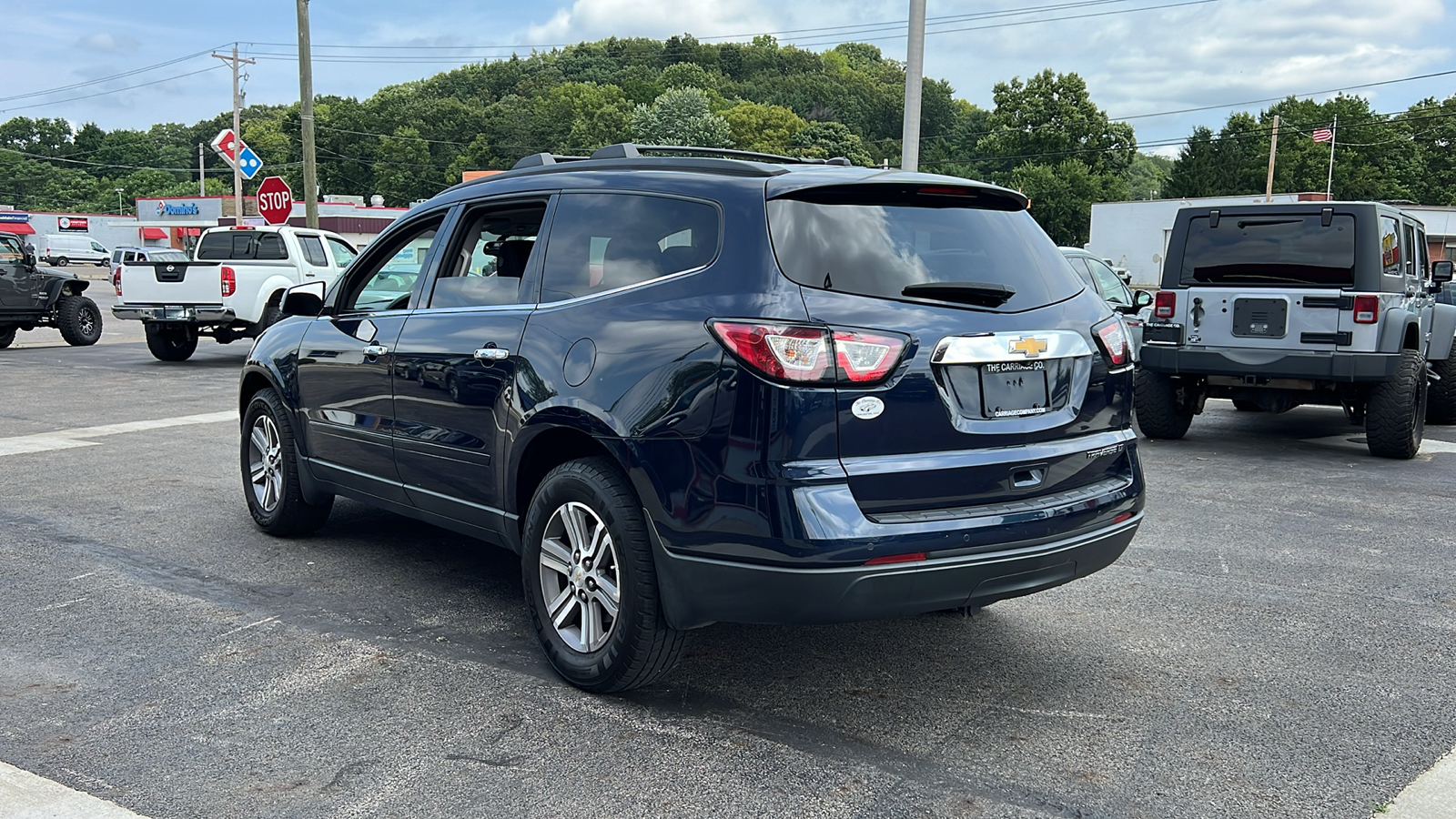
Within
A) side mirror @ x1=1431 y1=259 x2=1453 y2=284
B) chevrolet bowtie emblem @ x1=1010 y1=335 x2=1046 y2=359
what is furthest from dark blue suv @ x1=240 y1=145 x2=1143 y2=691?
side mirror @ x1=1431 y1=259 x2=1453 y2=284

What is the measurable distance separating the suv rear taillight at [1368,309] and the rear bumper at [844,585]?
6.59m

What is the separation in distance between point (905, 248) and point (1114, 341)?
90 centimetres

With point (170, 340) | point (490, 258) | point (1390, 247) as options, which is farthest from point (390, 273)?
point (170, 340)

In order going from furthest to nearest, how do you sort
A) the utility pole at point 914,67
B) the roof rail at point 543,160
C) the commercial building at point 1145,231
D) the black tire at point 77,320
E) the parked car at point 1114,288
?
the commercial building at point 1145,231, the black tire at point 77,320, the utility pole at point 914,67, the parked car at point 1114,288, the roof rail at point 543,160

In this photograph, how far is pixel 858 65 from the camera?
159m

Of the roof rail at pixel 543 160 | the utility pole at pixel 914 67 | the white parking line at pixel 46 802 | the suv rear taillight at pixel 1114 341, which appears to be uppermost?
the utility pole at pixel 914 67

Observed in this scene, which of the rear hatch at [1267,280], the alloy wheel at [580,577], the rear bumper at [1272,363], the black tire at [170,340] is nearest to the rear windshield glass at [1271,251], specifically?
the rear hatch at [1267,280]

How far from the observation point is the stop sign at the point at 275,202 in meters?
22.1

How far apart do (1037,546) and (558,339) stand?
66.8 inches

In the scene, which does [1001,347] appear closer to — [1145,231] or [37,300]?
[37,300]

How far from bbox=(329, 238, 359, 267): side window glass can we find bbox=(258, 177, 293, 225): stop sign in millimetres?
4434

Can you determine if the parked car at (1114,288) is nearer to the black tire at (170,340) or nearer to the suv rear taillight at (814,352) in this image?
the suv rear taillight at (814,352)

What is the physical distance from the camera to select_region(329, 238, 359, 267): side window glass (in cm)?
1783

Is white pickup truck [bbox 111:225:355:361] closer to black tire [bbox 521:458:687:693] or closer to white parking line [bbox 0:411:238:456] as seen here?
white parking line [bbox 0:411:238:456]
